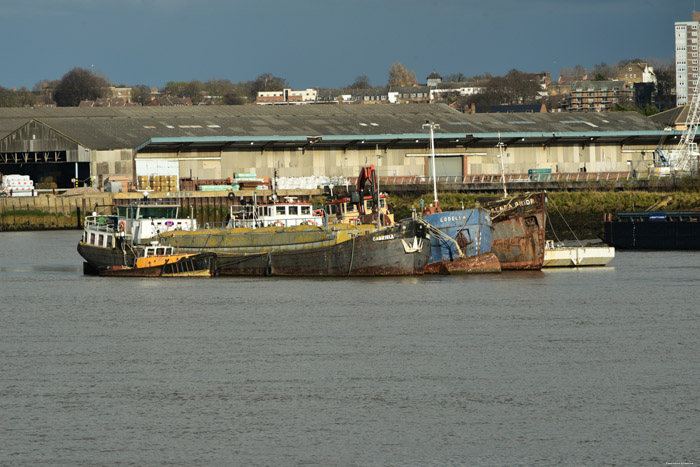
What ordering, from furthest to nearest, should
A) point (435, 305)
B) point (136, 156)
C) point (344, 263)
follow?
1. point (136, 156)
2. point (344, 263)
3. point (435, 305)

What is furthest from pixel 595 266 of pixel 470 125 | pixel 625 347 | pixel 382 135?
pixel 470 125

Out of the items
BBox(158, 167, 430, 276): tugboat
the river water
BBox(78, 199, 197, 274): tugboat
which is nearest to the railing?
BBox(78, 199, 197, 274): tugboat

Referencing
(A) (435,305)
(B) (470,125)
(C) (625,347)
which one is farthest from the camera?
(B) (470,125)

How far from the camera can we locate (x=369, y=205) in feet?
174

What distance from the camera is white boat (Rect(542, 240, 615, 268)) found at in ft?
169

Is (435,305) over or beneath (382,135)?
beneath

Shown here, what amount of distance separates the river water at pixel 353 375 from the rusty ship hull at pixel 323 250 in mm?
1818

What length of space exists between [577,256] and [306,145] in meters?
41.6

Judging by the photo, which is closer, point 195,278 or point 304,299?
point 304,299

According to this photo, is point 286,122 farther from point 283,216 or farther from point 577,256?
point 577,256

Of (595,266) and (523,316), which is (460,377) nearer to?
(523,316)

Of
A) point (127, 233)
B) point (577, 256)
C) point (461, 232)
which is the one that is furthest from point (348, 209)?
point (577, 256)

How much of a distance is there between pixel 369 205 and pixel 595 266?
10849 millimetres

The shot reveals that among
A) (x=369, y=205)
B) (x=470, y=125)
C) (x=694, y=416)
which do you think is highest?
(x=470, y=125)
